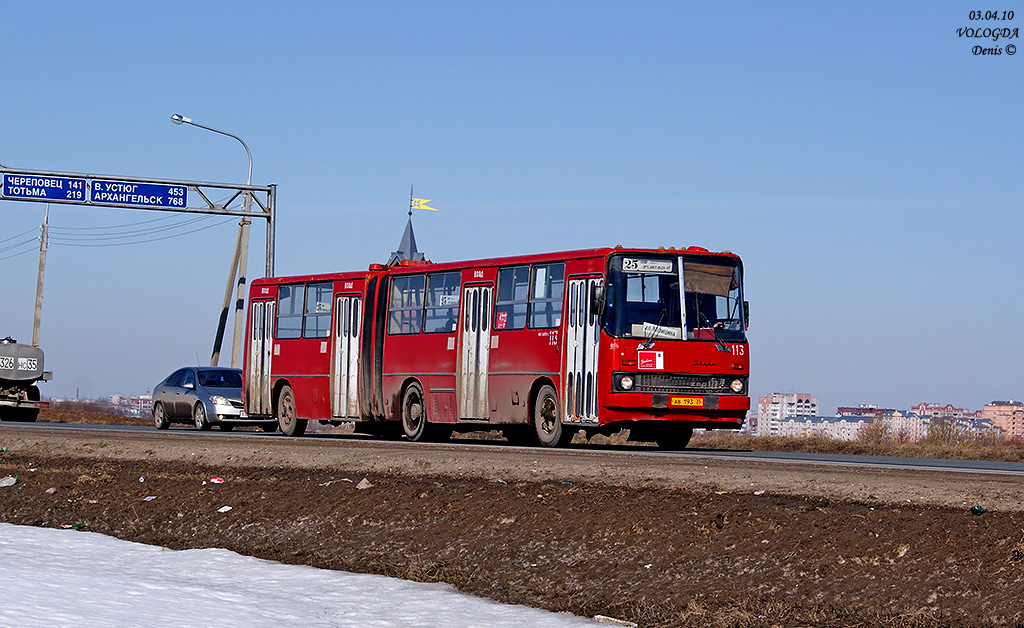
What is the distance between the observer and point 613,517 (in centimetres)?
1307

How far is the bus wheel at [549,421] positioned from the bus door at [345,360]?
17.7 ft

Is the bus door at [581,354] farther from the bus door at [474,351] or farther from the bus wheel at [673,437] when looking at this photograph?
the bus wheel at [673,437]

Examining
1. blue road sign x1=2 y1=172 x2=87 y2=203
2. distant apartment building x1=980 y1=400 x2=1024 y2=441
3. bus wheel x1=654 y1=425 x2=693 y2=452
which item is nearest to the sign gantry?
blue road sign x1=2 y1=172 x2=87 y2=203

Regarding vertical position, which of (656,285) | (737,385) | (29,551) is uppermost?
(656,285)

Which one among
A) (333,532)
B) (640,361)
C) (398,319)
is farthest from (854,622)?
(398,319)

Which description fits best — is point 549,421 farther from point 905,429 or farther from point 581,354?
point 905,429

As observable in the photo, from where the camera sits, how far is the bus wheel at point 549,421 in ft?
75.7

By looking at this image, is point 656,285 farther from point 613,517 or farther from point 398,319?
point 613,517

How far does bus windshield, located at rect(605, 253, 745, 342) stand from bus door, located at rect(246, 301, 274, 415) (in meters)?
10.4

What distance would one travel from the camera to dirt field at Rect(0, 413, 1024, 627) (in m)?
10.2

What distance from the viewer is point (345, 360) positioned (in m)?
28.2

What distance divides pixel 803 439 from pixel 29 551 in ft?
61.2

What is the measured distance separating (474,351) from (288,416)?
6542 mm

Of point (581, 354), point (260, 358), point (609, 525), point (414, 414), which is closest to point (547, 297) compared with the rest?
point (581, 354)
